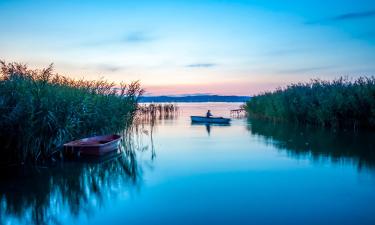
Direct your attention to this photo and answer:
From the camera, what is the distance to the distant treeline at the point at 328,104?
2412cm

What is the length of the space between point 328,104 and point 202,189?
61.5 feet

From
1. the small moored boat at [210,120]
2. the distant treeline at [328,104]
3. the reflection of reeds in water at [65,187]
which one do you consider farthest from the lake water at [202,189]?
the small moored boat at [210,120]

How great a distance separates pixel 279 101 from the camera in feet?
107

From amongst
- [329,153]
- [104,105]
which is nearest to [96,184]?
[104,105]

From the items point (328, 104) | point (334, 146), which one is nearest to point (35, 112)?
point (334, 146)

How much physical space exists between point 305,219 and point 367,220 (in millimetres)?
1193

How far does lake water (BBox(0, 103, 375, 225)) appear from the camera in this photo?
25.2ft

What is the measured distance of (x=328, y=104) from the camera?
2586 cm

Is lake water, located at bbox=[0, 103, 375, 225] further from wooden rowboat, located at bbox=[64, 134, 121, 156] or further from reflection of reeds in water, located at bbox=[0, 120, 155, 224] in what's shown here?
wooden rowboat, located at bbox=[64, 134, 121, 156]

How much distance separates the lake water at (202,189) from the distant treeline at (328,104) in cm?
842

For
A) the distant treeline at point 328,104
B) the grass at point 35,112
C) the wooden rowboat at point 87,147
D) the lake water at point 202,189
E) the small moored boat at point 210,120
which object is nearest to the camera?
the lake water at point 202,189

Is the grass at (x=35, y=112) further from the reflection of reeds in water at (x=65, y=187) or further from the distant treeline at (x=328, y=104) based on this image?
the distant treeline at (x=328, y=104)

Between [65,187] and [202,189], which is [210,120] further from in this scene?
[65,187]

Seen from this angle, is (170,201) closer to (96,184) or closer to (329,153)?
(96,184)
